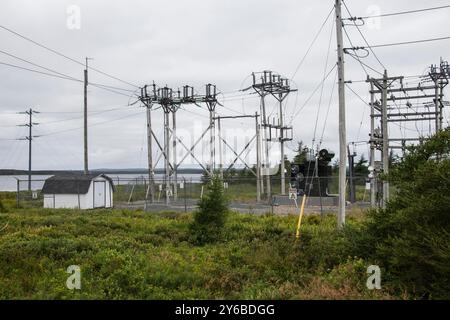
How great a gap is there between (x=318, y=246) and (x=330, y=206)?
58.7ft

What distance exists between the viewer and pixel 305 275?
11.9 metres

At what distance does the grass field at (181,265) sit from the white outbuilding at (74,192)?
18060 mm

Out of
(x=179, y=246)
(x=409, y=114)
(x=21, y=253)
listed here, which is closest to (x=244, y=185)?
(x=409, y=114)

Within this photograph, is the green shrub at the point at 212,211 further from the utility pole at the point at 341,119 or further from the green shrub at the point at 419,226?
the green shrub at the point at 419,226

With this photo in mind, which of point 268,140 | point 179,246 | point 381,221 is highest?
point 268,140

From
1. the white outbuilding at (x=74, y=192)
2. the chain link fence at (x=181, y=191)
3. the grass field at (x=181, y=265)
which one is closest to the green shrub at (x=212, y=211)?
the grass field at (x=181, y=265)

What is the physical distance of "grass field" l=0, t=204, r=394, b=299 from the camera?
998cm

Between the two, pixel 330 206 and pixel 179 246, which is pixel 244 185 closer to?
pixel 330 206

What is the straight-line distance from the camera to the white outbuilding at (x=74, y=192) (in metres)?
37.8

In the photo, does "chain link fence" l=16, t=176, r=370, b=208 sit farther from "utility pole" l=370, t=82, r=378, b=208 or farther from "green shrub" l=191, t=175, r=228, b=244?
"green shrub" l=191, t=175, r=228, b=244

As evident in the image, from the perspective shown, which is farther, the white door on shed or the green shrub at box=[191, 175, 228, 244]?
the white door on shed

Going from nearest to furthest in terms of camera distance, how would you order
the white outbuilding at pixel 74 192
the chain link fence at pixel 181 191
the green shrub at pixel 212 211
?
the green shrub at pixel 212 211 < the chain link fence at pixel 181 191 < the white outbuilding at pixel 74 192

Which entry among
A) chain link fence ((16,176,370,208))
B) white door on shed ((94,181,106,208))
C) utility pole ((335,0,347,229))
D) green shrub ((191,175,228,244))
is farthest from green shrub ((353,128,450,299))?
white door on shed ((94,181,106,208))
